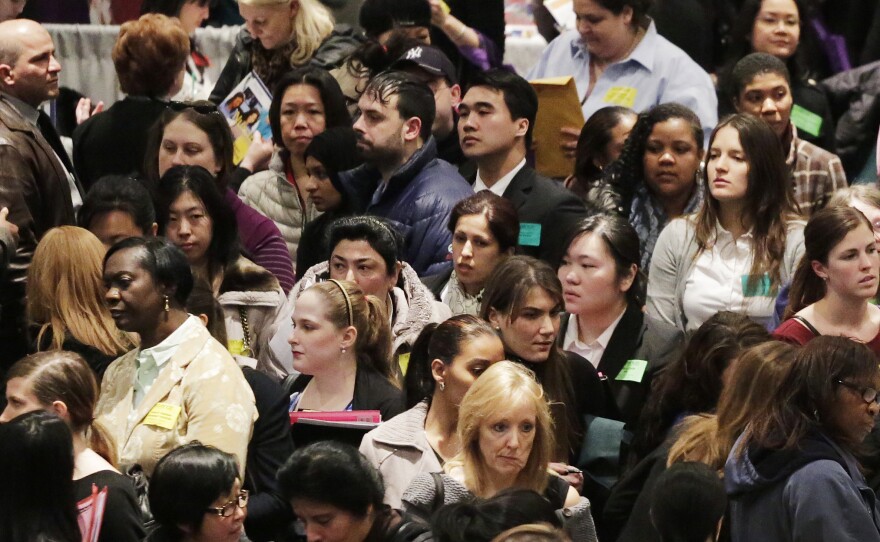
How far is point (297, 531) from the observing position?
223 inches

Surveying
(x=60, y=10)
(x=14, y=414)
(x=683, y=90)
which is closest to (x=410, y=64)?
(x=683, y=90)

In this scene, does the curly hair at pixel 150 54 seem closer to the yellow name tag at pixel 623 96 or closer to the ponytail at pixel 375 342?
the yellow name tag at pixel 623 96

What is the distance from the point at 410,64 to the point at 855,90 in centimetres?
212

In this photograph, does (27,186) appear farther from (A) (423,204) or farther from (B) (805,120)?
(B) (805,120)

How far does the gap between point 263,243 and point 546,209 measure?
1.10 metres

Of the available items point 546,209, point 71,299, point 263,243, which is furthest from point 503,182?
point 71,299

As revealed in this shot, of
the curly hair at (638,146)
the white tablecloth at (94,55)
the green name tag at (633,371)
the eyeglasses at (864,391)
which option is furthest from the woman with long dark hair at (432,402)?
the white tablecloth at (94,55)

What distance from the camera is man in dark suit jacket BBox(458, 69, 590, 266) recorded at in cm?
721

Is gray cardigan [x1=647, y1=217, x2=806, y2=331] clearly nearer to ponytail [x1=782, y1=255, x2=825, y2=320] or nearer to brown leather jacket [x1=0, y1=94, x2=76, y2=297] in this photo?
ponytail [x1=782, y1=255, x2=825, y2=320]

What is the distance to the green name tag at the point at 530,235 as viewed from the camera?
720 centimetres

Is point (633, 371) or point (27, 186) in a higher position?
point (27, 186)

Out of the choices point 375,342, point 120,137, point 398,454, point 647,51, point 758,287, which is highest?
point 647,51

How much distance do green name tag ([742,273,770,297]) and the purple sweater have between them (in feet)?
5.67

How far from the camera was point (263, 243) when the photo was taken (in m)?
7.18
